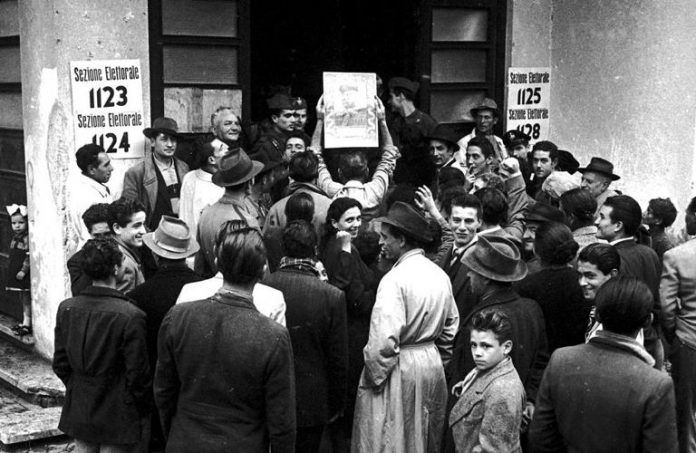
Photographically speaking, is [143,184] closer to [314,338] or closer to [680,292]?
[314,338]

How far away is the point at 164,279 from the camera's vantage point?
5.83 meters

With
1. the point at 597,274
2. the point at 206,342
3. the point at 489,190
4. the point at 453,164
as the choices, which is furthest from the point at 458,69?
the point at 206,342

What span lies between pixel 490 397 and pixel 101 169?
4.17m

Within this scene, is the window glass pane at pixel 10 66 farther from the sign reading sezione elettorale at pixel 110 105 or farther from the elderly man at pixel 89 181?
the elderly man at pixel 89 181

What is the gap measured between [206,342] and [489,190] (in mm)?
2757

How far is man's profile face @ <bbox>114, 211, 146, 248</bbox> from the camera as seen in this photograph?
6.41m

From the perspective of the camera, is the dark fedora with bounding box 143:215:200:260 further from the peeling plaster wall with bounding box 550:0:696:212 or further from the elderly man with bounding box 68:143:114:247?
the peeling plaster wall with bounding box 550:0:696:212

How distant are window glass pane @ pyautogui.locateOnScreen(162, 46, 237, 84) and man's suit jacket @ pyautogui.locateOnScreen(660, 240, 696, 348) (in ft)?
15.7

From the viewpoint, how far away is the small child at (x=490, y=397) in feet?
15.5

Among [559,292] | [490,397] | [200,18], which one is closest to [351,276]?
[559,292]

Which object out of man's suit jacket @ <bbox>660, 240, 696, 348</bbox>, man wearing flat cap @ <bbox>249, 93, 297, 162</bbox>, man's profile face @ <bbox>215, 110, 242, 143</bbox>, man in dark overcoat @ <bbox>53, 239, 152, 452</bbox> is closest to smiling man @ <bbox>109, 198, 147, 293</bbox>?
man in dark overcoat @ <bbox>53, 239, 152, 452</bbox>

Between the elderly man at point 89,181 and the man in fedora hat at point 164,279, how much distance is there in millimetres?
1706

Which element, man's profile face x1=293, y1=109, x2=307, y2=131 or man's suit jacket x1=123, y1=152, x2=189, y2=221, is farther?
man's profile face x1=293, y1=109, x2=307, y2=131

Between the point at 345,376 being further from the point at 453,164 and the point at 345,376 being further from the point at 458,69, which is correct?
the point at 458,69
